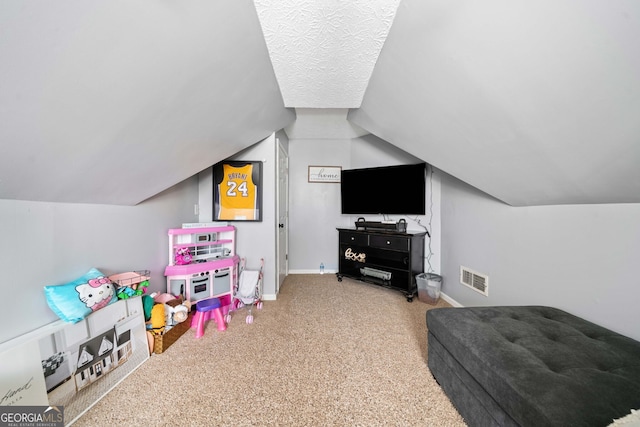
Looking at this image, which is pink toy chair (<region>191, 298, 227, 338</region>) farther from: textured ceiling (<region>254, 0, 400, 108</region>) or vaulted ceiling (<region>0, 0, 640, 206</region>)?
textured ceiling (<region>254, 0, 400, 108</region>)

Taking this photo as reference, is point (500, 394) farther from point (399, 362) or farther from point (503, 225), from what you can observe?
point (503, 225)

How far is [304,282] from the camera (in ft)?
9.93

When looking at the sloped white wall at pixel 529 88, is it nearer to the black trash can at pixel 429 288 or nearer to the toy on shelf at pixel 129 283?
the black trash can at pixel 429 288

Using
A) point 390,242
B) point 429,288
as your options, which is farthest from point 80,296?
point 429,288

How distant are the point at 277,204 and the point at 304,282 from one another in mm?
1250

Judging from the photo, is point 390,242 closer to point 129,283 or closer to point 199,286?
point 199,286

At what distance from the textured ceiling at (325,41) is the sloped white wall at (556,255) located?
1.59m

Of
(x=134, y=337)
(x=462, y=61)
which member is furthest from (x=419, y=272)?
(x=134, y=337)

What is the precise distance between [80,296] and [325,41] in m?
2.07

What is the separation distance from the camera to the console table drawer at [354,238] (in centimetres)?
284

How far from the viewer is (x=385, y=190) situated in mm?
2844

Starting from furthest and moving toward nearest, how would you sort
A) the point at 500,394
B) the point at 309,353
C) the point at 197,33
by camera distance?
the point at 309,353, the point at 197,33, the point at 500,394
